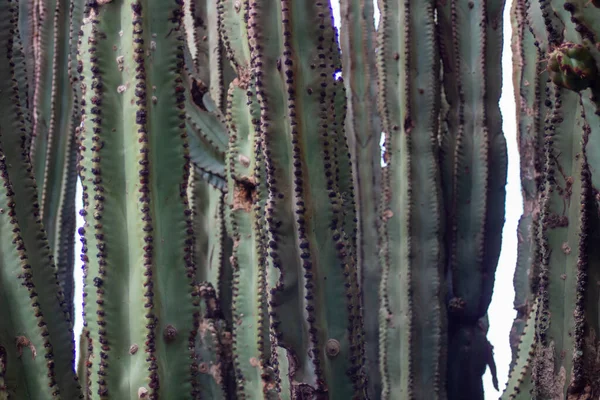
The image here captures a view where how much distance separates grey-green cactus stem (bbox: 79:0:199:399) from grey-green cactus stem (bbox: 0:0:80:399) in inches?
4.3

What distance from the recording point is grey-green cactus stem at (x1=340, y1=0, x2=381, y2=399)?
148 inches

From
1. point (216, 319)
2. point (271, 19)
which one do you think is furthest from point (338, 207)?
point (216, 319)

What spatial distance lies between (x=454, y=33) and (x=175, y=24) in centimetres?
201

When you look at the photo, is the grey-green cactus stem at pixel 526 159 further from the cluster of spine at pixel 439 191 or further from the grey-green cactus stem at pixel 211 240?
the grey-green cactus stem at pixel 211 240

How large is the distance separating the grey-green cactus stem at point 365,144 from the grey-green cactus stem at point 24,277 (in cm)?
169

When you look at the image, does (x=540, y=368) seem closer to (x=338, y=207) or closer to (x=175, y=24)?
(x=338, y=207)

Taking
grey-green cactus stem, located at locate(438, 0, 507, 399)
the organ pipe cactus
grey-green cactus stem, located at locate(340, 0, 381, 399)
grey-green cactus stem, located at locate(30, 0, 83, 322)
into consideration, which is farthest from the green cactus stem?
grey-green cactus stem, located at locate(30, 0, 83, 322)

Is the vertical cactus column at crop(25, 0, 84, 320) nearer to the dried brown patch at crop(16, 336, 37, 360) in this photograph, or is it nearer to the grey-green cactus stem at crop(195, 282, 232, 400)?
the grey-green cactus stem at crop(195, 282, 232, 400)

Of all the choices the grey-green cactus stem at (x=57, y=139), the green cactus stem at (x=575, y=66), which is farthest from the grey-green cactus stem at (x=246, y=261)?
the grey-green cactus stem at (x=57, y=139)

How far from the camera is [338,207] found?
237cm

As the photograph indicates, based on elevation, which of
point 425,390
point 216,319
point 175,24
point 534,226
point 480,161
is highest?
point 175,24

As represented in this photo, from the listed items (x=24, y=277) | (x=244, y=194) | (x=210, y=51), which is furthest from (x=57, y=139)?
(x=24, y=277)

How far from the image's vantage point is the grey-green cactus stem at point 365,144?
3760mm

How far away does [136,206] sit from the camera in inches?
87.4
